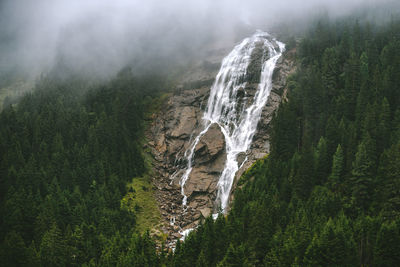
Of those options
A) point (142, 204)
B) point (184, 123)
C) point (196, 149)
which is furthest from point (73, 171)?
point (184, 123)

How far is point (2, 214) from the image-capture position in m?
83.0

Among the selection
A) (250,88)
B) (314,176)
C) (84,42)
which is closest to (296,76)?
(250,88)

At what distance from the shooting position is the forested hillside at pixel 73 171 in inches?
2940

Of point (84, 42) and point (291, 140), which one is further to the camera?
point (84, 42)

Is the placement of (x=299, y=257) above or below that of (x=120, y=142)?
below

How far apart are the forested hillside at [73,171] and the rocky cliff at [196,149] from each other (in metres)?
6.36

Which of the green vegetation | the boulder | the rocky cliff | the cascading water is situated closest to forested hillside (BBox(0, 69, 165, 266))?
the green vegetation

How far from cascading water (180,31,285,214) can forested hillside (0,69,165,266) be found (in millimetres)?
→ 18088

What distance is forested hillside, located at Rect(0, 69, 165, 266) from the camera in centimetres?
7469

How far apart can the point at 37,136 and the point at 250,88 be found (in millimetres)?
58661

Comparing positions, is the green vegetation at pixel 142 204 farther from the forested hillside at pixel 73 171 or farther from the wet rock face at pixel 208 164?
the wet rock face at pixel 208 164

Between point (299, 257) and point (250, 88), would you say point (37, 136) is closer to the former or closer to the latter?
Answer: point (250, 88)

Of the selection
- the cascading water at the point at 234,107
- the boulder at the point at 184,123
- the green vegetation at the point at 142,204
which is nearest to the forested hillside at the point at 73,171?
the green vegetation at the point at 142,204

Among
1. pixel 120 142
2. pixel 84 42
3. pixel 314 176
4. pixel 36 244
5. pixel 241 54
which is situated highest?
pixel 84 42
